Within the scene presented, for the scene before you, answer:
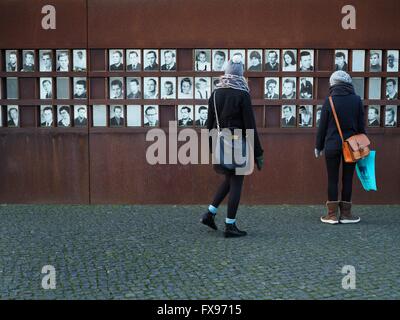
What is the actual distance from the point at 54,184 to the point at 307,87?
12.0 ft

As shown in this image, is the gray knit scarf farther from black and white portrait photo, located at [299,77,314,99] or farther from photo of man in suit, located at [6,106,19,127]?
photo of man in suit, located at [6,106,19,127]

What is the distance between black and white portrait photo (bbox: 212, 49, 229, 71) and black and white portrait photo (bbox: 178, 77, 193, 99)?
37 cm

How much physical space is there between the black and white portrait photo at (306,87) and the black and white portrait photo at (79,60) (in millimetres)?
2918

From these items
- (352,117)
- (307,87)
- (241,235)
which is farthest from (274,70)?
(241,235)

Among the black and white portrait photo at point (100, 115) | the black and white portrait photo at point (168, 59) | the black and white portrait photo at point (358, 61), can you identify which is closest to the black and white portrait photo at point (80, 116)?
the black and white portrait photo at point (100, 115)

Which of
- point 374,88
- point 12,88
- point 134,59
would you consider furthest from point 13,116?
point 374,88

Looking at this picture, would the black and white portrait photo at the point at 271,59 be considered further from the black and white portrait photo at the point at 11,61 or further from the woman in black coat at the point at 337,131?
the black and white portrait photo at the point at 11,61

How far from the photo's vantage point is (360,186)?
8.20 meters

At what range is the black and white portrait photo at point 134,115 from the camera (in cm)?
816

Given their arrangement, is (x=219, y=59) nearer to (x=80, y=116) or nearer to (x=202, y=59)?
(x=202, y=59)

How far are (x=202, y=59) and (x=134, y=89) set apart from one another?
100 cm

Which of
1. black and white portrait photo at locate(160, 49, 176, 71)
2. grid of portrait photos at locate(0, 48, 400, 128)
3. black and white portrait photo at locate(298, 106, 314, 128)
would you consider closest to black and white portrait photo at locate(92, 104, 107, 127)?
grid of portrait photos at locate(0, 48, 400, 128)

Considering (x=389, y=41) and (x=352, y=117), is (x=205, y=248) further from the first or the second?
(x=389, y=41)

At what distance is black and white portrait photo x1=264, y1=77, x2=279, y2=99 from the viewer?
8141mm
